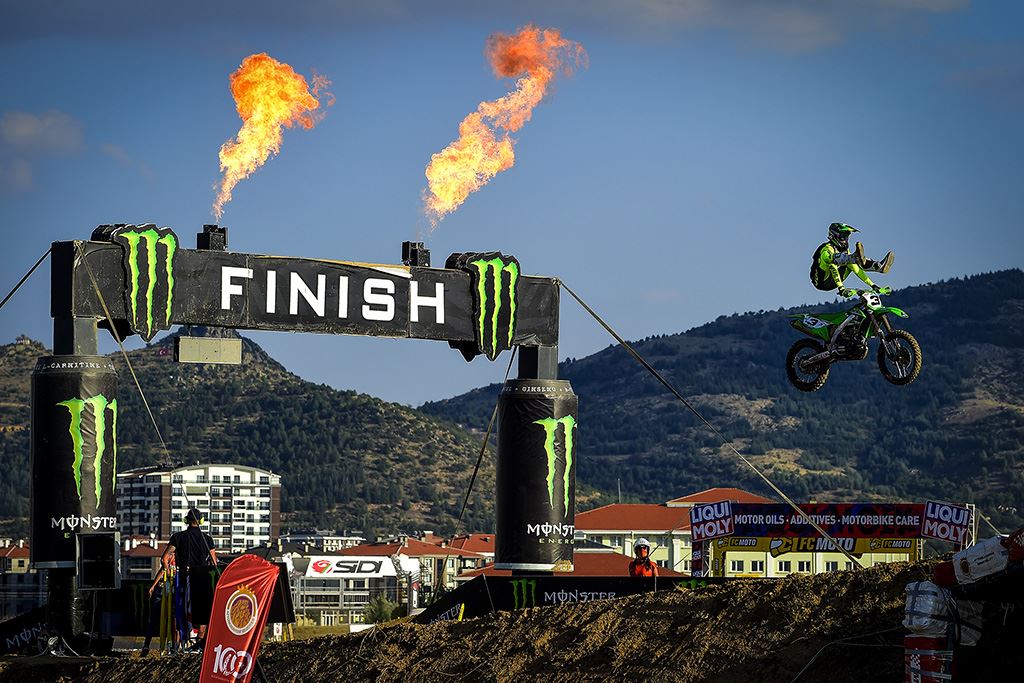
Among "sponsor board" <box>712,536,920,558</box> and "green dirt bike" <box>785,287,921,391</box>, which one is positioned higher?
"green dirt bike" <box>785,287,921,391</box>

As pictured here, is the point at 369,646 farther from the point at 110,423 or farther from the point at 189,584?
the point at 110,423

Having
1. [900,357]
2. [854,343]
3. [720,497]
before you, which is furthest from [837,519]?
[720,497]

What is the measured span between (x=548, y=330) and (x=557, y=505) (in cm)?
249

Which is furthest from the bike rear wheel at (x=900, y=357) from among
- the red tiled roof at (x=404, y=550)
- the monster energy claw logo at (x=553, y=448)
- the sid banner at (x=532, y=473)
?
the red tiled roof at (x=404, y=550)

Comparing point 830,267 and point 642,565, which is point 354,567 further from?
point 830,267

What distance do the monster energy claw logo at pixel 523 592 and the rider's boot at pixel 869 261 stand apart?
5763mm

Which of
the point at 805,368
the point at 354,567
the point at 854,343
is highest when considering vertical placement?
the point at 854,343

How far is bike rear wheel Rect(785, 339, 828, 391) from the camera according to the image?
21438mm

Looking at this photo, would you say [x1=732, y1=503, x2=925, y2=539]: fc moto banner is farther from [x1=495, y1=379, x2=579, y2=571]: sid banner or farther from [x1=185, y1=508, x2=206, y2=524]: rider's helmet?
[x1=185, y1=508, x2=206, y2=524]: rider's helmet

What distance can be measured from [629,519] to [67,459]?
120m

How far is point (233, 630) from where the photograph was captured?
15.2m

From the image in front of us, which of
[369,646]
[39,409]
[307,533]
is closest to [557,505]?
[369,646]

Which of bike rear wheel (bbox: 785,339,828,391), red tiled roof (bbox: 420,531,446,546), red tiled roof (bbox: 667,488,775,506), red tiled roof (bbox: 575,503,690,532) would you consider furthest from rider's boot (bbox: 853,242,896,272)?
red tiled roof (bbox: 420,531,446,546)

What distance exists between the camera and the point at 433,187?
23906mm
